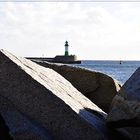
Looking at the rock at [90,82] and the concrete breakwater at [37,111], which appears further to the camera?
the rock at [90,82]

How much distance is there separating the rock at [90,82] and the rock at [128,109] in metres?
2.85

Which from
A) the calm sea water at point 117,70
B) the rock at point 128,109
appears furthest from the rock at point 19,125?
the calm sea water at point 117,70

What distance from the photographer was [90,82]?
8.73 meters

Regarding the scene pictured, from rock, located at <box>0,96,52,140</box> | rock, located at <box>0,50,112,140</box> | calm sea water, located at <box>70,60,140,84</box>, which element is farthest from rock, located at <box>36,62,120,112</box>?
calm sea water, located at <box>70,60,140,84</box>

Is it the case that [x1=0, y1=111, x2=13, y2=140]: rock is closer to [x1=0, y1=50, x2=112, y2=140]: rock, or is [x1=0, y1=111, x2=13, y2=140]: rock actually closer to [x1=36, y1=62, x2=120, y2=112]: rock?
[x1=0, y1=50, x2=112, y2=140]: rock

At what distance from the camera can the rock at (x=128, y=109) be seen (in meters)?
5.46

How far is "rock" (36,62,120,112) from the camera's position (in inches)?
344

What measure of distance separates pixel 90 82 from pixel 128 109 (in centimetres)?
323

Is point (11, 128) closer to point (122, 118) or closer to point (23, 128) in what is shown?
point (23, 128)

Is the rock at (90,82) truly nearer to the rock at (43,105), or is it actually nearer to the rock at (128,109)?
the rock at (128,109)

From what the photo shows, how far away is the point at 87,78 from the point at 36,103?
11.0 feet

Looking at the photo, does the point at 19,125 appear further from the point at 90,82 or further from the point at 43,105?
the point at 90,82

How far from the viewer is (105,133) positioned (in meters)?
5.68

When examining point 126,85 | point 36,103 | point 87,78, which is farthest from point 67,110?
point 87,78
